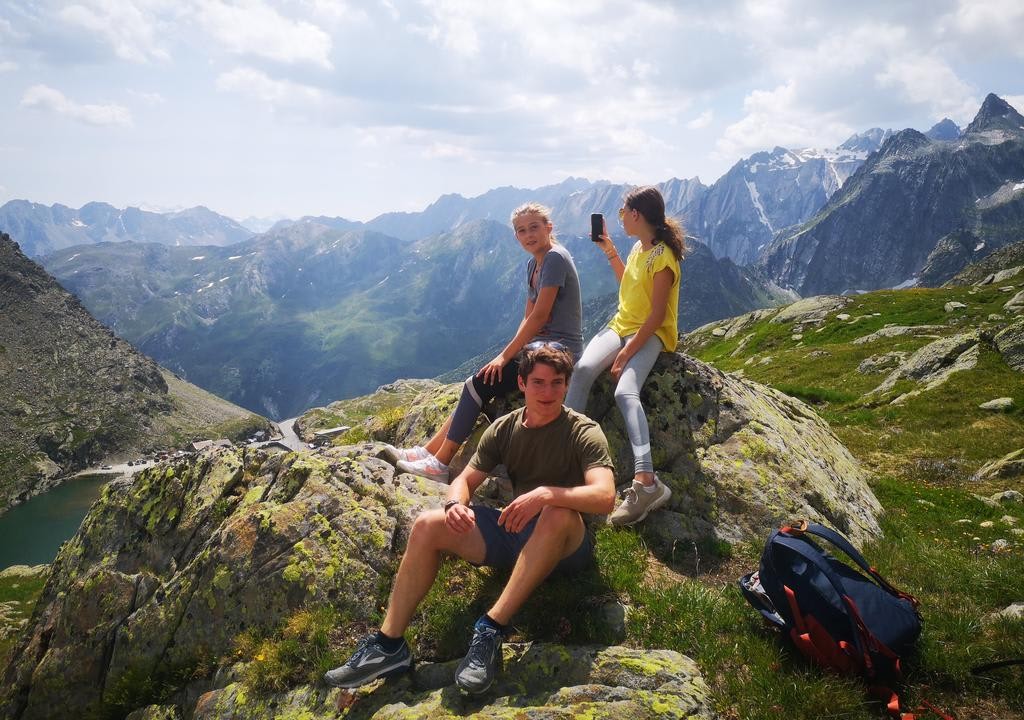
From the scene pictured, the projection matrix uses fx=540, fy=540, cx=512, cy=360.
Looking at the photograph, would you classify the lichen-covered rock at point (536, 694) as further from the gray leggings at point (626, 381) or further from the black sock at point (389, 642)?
the gray leggings at point (626, 381)

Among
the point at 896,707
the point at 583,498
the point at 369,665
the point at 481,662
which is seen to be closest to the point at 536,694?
the point at 481,662

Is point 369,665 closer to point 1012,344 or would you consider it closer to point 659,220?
point 659,220

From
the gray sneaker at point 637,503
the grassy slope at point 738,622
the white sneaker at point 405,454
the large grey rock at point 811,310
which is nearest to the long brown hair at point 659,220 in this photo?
the gray sneaker at point 637,503

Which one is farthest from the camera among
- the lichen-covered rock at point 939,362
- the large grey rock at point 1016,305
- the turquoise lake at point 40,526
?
the turquoise lake at point 40,526

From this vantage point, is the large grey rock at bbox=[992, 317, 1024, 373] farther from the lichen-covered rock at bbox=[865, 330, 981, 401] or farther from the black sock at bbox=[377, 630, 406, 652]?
the black sock at bbox=[377, 630, 406, 652]

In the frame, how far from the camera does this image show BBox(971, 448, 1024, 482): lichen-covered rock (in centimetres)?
1767

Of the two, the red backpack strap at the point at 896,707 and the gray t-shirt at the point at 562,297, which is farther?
the gray t-shirt at the point at 562,297

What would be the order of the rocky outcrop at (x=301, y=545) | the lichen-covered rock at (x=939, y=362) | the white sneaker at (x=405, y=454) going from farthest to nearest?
the lichen-covered rock at (x=939, y=362) < the white sneaker at (x=405, y=454) < the rocky outcrop at (x=301, y=545)

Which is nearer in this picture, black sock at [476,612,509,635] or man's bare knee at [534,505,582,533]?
black sock at [476,612,509,635]

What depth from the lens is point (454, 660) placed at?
7.22 m

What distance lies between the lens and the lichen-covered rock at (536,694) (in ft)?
19.7

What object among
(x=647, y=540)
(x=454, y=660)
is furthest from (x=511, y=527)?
(x=647, y=540)

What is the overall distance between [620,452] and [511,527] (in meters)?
5.39

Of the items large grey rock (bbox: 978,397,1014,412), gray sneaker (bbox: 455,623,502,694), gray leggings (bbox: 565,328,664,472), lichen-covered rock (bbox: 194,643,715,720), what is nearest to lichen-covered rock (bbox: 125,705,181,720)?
lichen-covered rock (bbox: 194,643,715,720)
